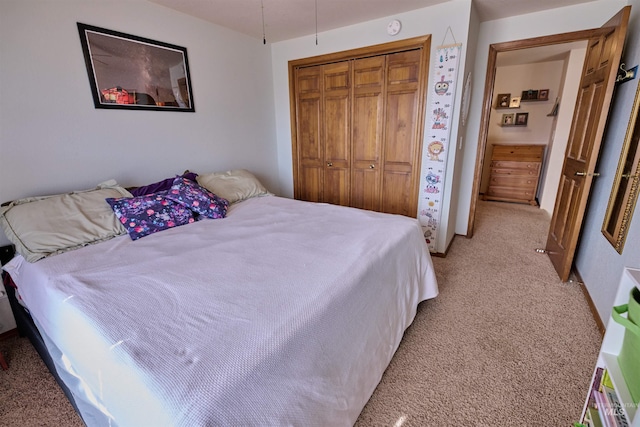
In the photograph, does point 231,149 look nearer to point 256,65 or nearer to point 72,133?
point 256,65

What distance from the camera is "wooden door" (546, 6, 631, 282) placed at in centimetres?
202

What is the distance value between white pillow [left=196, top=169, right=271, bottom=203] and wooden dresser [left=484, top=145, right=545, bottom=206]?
417cm

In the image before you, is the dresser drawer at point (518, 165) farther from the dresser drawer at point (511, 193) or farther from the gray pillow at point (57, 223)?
the gray pillow at point (57, 223)

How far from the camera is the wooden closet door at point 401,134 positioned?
9.14 feet

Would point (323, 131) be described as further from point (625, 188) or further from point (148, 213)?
point (625, 188)

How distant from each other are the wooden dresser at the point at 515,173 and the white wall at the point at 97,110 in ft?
13.8

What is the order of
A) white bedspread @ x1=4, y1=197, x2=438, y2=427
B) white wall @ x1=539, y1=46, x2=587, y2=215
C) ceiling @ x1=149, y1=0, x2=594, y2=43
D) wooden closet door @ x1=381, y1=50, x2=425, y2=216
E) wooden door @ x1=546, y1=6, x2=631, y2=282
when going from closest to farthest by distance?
1. white bedspread @ x1=4, y1=197, x2=438, y2=427
2. wooden door @ x1=546, y1=6, x2=631, y2=282
3. ceiling @ x1=149, y1=0, x2=594, y2=43
4. wooden closet door @ x1=381, y1=50, x2=425, y2=216
5. white wall @ x1=539, y1=46, x2=587, y2=215

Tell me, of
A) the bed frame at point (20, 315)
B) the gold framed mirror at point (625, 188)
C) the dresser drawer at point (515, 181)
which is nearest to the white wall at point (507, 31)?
the gold framed mirror at point (625, 188)

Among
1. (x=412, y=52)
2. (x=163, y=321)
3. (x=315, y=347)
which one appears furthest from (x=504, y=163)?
(x=163, y=321)

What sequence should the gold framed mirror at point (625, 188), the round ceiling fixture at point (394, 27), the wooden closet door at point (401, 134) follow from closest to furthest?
the gold framed mirror at point (625, 188) → the round ceiling fixture at point (394, 27) → the wooden closet door at point (401, 134)

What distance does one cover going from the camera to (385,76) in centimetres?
289

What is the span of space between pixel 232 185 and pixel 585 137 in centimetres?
297

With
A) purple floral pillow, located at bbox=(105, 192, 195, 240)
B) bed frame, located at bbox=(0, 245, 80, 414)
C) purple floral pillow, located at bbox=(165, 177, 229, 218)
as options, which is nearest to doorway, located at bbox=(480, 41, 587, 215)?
purple floral pillow, located at bbox=(165, 177, 229, 218)

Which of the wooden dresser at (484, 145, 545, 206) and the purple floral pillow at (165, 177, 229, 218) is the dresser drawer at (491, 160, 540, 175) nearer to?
the wooden dresser at (484, 145, 545, 206)
